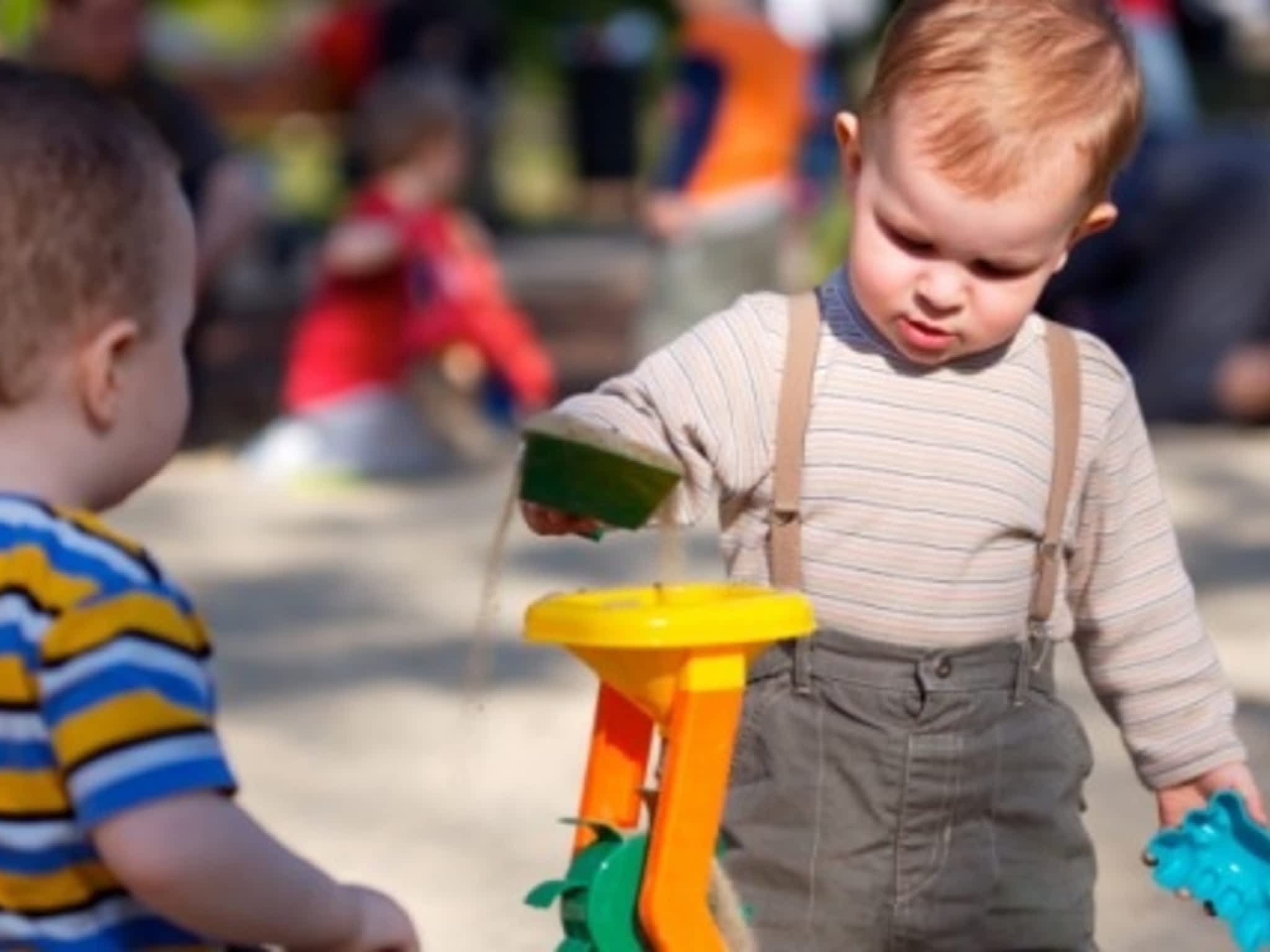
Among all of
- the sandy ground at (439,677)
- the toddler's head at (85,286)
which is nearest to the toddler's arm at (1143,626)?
the sandy ground at (439,677)

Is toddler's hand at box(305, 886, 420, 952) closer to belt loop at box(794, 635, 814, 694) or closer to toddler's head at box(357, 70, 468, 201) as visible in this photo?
belt loop at box(794, 635, 814, 694)

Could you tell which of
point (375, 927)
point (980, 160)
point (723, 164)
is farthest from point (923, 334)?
point (723, 164)

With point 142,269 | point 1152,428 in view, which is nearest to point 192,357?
point 1152,428

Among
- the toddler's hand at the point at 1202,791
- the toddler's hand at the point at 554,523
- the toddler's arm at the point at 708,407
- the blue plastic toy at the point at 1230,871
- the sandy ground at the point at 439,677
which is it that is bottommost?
the sandy ground at the point at 439,677

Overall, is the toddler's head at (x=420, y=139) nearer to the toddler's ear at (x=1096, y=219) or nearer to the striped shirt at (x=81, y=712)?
the toddler's ear at (x=1096, y=219)

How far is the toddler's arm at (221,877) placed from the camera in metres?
2.22

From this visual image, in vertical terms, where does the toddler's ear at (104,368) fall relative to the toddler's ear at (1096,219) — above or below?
below

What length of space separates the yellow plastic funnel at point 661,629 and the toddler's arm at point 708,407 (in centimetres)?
32

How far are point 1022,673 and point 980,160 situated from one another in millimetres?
553

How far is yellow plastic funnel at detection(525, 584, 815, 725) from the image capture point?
2.65m

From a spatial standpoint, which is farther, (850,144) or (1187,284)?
(1187,284)

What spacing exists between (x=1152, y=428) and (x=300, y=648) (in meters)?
3.16

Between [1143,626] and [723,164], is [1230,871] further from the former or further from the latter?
[723,164]

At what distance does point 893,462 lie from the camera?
3115 millimetres
